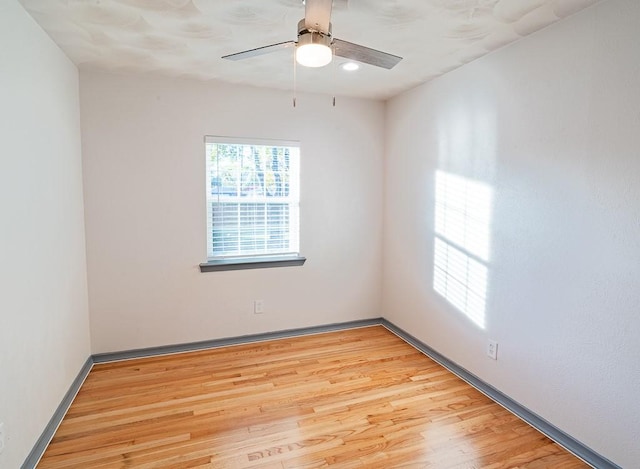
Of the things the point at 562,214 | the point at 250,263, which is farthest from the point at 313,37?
the point at 250,263

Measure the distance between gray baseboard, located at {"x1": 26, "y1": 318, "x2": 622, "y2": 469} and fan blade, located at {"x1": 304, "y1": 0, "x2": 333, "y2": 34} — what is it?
2.52m

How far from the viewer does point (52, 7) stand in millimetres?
1942

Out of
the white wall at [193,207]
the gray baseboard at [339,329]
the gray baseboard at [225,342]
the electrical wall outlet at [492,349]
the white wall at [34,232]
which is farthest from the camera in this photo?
the gray baseboard at [225,342]

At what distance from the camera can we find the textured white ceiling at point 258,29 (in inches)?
75.9

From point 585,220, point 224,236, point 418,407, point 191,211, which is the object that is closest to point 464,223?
point 585,220

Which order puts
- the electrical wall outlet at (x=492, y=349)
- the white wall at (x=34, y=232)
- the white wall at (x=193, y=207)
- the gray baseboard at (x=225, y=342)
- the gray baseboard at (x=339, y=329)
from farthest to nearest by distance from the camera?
the gray baseboard at (x=225, y=342), the white wall at (x=193, y=207), the electrical wall outlet at (x=492, y=349), the gray baseboard at (x=339, y=329), the white wall at (x=34, y=232)

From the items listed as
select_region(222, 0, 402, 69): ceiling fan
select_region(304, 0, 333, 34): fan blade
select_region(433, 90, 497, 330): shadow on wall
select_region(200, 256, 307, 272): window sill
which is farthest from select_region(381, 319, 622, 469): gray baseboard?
select_region(304, 0, 333, 34): fan blade

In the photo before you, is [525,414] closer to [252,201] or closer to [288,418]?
[288,418]

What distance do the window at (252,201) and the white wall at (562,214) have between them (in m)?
1.49

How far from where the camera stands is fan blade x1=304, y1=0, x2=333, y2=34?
164 centimetres

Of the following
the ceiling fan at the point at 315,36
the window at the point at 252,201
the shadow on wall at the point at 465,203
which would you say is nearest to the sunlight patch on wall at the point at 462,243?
the shadow on wall at the point at 465,203

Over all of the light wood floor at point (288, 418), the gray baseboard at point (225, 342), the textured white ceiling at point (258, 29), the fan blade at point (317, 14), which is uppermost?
the textured white ceiling at point (258, 29)

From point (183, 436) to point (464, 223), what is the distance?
95.3 inches

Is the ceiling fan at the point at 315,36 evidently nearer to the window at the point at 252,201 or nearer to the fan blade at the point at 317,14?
the fan blade at the point at 317,14
